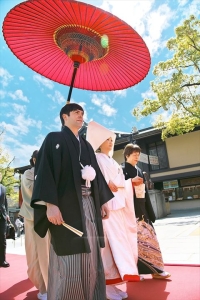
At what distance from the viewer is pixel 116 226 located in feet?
8.90

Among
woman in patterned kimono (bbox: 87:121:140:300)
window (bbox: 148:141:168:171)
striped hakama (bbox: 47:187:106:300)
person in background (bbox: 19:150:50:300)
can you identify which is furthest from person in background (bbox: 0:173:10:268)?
window (bbox: 148:141:168:171)

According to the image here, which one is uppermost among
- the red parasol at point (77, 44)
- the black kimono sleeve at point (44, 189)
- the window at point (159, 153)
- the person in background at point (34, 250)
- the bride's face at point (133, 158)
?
the window at point (159, 153)

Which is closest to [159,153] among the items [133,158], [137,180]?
[133,158]

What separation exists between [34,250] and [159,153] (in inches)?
640

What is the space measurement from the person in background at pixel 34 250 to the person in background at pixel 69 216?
1291 mm

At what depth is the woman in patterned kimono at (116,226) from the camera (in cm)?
254

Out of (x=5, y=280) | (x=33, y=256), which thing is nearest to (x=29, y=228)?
(x=33, y=256)

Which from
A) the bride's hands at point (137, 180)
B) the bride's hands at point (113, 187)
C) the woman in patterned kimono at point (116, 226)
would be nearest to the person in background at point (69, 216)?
the bride's hands at point (113, 187)

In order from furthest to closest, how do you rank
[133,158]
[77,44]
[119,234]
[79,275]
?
[133,158] → [119,234] → [77,44] → [79,275]

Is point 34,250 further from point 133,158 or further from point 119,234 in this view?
point 133,158

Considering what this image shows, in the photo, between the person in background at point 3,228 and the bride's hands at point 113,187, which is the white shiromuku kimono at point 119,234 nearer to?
the bride's hands at point 113,187

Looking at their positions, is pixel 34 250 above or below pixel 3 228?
below

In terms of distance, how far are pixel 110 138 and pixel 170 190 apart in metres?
16.3

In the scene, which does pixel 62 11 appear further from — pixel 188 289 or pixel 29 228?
pixel 188 289
